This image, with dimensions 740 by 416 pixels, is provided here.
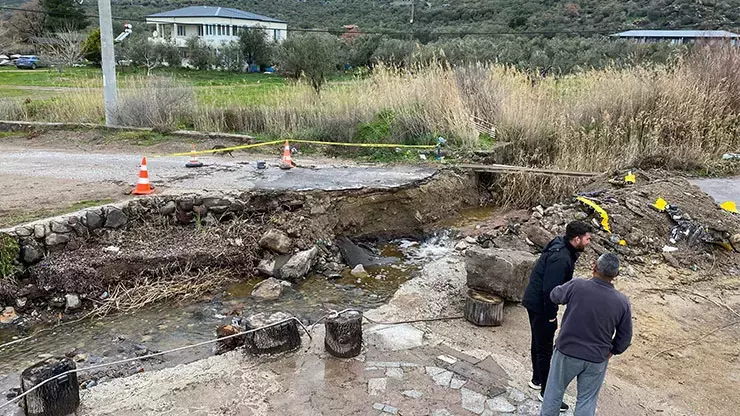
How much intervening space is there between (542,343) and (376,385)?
1407mm

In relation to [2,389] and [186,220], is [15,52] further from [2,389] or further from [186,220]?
[2,389]

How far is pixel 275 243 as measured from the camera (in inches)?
305

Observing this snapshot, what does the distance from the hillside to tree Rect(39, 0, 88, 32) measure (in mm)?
12676

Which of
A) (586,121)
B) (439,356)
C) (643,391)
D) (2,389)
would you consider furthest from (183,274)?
(586,121)

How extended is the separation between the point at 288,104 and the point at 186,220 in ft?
22.3

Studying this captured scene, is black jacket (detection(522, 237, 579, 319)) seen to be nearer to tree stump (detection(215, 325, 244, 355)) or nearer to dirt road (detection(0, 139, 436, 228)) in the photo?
tree stump (detection(215, 325, 244, 355))

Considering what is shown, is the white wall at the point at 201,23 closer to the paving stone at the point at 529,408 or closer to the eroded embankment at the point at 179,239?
the eroded embankment at the point at 179,239

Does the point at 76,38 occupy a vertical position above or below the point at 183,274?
above

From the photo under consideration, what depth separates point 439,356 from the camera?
5.11 metres

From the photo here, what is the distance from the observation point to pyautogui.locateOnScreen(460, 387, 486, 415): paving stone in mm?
4282

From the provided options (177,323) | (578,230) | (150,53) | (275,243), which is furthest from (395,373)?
(150,53)

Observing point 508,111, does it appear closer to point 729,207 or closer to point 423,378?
point 729,207

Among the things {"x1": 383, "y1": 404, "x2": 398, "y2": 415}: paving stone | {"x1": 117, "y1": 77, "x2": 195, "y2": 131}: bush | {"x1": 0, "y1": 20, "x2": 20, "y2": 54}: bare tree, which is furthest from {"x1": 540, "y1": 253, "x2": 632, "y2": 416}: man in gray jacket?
{"x1": 0, "y1": 20, "x2": 20, "y2": 54}: bare tree

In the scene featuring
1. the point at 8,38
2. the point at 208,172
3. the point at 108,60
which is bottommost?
the point at 208,172
